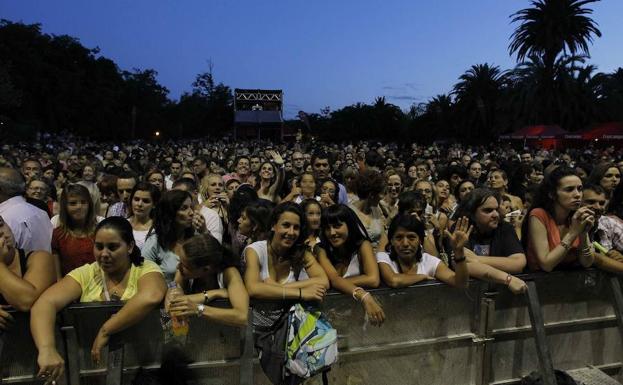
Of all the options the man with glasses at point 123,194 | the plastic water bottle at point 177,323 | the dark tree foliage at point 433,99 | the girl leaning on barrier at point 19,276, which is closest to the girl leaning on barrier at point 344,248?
the plastic water bottle at point 177,323

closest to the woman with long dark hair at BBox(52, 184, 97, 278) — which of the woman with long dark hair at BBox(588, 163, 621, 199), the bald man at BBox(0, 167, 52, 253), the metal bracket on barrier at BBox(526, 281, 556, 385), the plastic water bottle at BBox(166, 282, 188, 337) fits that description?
the bald man at BBox(0, 167, 52, 253)

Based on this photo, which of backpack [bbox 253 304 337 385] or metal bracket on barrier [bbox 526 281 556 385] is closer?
backpack [bbox 253 304 337 385]

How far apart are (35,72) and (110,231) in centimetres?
4640

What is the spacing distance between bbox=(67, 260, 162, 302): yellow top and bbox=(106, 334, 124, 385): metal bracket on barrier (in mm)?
265

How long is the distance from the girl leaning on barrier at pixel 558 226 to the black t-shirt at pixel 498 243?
141 mm

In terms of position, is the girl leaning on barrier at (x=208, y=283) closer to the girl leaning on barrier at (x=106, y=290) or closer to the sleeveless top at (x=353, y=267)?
the girl leaning on barrier at (x=106, y=290)

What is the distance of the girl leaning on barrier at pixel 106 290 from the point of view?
112 inches

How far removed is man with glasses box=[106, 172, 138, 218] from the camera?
6.02 metres

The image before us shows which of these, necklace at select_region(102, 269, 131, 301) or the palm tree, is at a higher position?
the palm tree

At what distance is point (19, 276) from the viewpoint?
124 inches

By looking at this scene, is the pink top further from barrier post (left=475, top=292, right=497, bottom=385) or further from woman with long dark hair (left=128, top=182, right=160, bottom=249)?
woman with long dark hair (left=128, top=182, right=160, bottom=249)

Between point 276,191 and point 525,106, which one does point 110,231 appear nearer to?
point 276,191

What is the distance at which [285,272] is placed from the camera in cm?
381

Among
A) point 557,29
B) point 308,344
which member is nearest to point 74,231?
point 308,344
